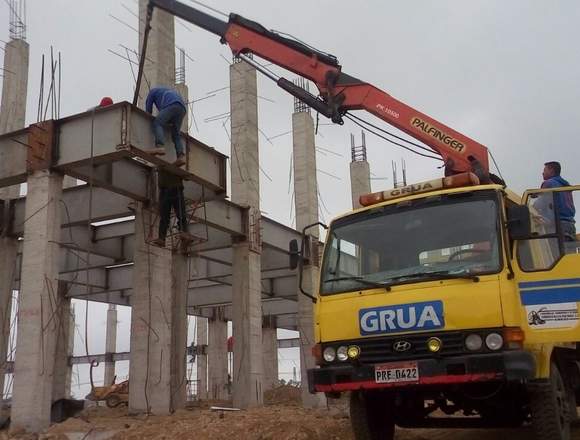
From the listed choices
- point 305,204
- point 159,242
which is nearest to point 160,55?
point 159,242

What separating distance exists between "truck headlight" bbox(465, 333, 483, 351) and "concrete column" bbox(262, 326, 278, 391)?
24780mm

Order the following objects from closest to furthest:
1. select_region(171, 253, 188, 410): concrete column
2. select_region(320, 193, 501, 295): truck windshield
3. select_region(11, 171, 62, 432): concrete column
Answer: select_region(320, 193, 501, 295): truck windshield, select_region(11, 171, 62, 432): concrete column, select_region(171, 253, 188, 410): concrete column

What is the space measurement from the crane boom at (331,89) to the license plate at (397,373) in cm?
452

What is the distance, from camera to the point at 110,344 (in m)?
34.1

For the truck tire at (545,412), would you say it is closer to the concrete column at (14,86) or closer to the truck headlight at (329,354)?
the truck headlight at (329,354)

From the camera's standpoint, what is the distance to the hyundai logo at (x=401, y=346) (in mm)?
5801

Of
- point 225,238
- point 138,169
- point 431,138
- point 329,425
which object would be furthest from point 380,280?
point 225,238

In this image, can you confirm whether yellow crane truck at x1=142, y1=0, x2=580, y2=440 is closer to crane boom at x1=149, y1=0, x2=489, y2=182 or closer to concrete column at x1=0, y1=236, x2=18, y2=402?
crane boom at x1=149, y1=0, x2=489, y2=182

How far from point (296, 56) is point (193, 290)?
14901 millimetres

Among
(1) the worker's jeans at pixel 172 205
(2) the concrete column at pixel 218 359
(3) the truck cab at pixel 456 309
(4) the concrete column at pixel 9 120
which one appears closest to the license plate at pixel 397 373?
(3) the truck cab at pixel 456 309

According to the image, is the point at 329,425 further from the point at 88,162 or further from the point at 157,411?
the point at 88,162

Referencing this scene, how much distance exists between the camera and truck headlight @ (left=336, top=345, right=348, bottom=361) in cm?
611

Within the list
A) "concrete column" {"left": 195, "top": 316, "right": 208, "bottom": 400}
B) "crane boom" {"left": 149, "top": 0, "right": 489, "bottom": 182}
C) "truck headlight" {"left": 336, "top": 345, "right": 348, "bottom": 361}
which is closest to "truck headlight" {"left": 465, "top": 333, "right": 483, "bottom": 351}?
"truck headlight" {"left": 336, "top": 345, "right": 348, "bottom": 361}

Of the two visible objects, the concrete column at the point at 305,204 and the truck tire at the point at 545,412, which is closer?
the truck tire at the point at 545,412
